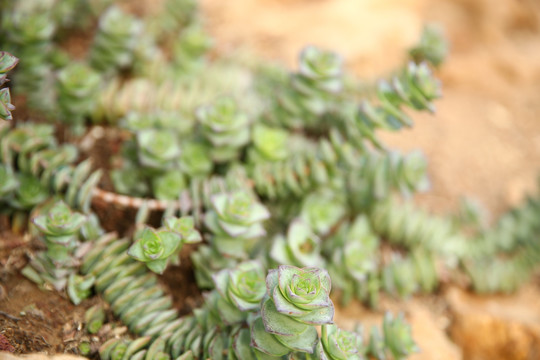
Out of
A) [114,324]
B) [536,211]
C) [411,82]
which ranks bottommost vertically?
[536,211]

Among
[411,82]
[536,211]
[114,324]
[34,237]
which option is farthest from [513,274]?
[34,237]

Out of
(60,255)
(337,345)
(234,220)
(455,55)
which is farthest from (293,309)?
(455,55)

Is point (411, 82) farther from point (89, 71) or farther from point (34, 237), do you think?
point (34, 237)

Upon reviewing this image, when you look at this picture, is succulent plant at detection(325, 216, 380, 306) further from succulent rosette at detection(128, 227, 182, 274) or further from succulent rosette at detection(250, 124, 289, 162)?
succulent rosette at detection(128, 227, 182, 274)

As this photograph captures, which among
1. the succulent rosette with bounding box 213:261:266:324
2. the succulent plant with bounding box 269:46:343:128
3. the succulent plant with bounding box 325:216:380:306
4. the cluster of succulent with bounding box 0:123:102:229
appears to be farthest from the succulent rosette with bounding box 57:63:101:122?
the succulent plant with bounding box 325:216:380:306

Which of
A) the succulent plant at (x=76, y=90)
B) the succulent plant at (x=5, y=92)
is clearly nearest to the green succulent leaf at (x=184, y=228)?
the succulent plant at (x=5, y=92)

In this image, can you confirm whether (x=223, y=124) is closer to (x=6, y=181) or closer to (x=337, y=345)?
(x=6, y=181)
